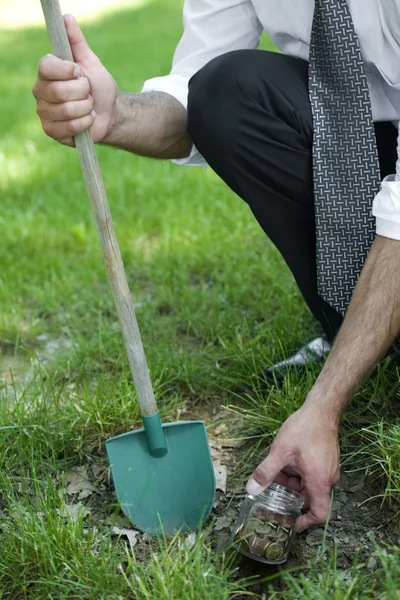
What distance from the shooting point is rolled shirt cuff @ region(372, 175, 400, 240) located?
170 cm

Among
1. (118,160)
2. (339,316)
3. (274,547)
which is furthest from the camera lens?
(118,160)

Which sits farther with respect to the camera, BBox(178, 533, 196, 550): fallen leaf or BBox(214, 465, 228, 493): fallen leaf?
BBox(214, 465, 228, 493): fallen leaf

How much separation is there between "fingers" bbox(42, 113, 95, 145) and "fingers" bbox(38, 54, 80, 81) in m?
0.09

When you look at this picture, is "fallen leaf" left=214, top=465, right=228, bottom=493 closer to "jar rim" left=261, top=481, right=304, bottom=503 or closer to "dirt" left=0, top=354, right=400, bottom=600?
"dirt" left=0, top=354, right=400, bottom=600

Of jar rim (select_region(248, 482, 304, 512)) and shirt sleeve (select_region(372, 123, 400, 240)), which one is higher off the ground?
shirt sleeve (select_region(372, 123, 400, 240))

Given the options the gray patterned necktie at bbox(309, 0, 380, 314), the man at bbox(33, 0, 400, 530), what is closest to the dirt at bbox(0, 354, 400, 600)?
the man at bbox(33, 0, 400, 530)

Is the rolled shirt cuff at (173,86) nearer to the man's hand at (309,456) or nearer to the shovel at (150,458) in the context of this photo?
the shovel at (150,458)

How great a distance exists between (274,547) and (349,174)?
2.99 ft

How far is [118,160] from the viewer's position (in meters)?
4.15

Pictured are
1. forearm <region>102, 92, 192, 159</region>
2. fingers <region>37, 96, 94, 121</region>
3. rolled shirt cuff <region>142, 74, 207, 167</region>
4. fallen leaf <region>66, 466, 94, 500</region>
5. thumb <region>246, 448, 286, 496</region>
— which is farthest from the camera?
rolled shirt cuff <region>142, 74, 207, 167</region>

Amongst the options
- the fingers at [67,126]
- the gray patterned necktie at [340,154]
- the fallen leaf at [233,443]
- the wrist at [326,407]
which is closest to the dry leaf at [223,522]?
the fallen leaf at [233,443]

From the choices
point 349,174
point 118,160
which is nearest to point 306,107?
point 349,174

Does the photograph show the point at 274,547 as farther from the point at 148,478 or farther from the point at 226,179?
the point at 226,179

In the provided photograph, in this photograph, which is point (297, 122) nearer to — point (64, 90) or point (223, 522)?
point (64, 90)
